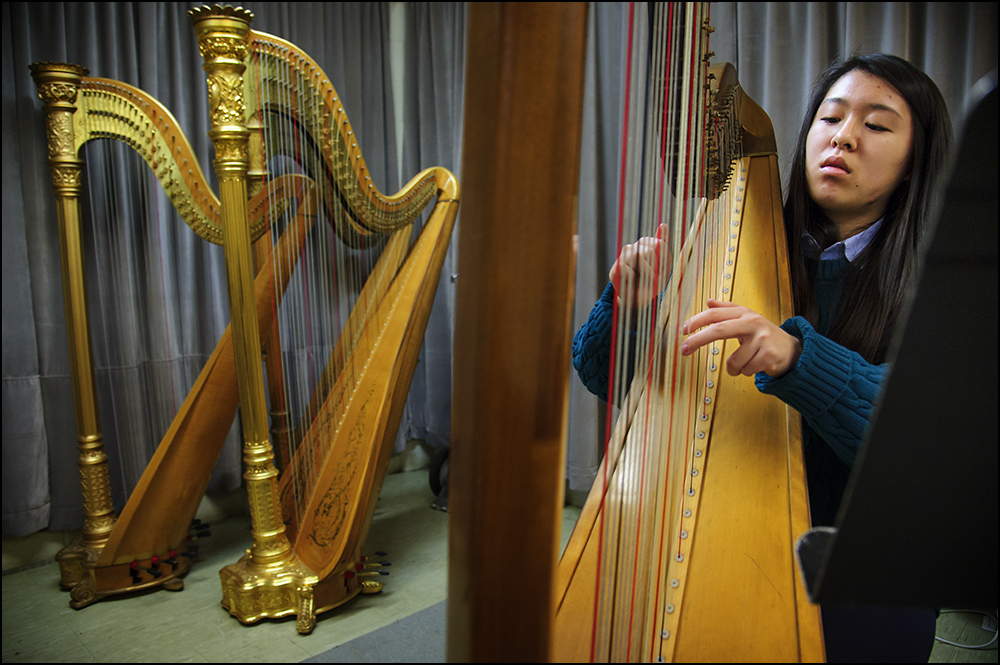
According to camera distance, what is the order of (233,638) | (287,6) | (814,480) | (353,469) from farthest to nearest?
(287,6) → (353,469) → (233,638) → (814,480)

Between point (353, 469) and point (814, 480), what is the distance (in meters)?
1.25

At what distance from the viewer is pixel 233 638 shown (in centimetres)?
171

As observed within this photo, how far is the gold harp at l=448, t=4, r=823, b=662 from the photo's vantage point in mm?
357

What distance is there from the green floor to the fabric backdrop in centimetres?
39

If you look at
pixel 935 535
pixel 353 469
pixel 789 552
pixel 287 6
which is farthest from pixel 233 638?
pixel 287 6

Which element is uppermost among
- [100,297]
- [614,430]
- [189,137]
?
[189,137]

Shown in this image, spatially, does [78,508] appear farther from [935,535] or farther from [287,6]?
[935,535]

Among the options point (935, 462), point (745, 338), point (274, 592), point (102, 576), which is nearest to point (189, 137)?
point (102, 576)

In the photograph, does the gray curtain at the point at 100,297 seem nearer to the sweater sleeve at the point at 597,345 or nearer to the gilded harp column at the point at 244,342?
the gilded harp column at the point at 244,342

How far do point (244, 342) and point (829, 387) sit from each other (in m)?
1.32

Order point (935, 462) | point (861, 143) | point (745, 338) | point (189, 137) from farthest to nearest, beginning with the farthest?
point (189, 137)
point (861, 143)
point (745, 338)
point (935, 462)

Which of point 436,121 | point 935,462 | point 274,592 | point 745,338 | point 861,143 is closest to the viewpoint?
point 935,462

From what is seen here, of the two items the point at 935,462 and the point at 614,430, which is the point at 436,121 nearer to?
the point at 614,430

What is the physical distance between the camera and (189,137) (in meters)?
2.43
